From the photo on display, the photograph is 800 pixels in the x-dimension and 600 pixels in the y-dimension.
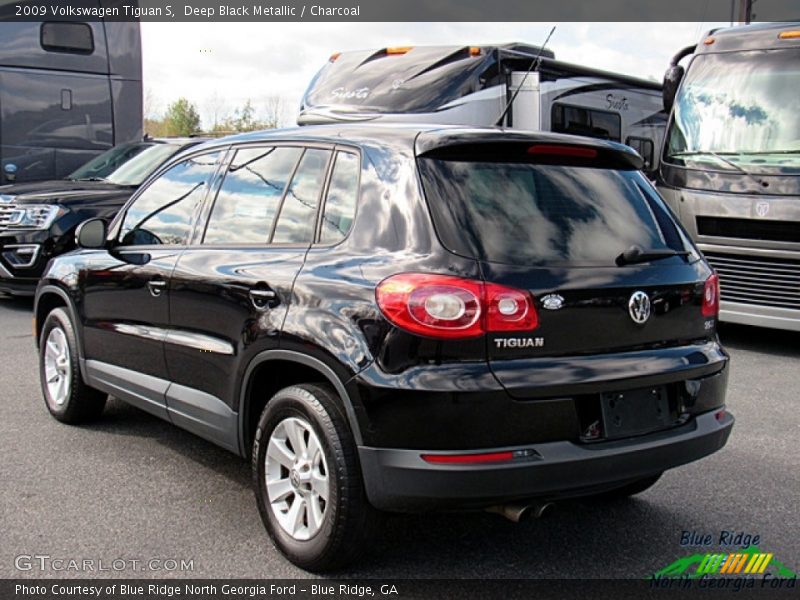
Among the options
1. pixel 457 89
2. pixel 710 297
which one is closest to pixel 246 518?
pixel 710 297

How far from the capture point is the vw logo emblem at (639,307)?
3559mm

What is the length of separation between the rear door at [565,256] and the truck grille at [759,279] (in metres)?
4.61

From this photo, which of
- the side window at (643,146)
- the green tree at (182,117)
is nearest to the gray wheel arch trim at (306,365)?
the side window at (643,146)

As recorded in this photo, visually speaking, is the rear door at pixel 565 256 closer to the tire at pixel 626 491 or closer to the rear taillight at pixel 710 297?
the rear taillight at pixel 710 297

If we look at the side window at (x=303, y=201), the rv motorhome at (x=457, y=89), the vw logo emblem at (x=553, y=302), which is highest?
the rv motorhome at (x=457, y=89)

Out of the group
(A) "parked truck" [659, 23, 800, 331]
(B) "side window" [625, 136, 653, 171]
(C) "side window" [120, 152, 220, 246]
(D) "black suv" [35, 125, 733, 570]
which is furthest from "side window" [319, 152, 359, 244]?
(B) "side window" [625, 136, 653, 171]

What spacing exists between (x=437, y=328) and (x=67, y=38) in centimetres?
1174

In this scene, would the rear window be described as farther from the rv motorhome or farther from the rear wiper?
the rv motorhome

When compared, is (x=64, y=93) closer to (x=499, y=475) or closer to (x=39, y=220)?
(x=39, y=220)

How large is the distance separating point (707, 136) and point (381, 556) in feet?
21.3

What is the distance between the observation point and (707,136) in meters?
8.89

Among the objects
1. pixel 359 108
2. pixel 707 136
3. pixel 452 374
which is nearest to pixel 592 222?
pixel 452 374

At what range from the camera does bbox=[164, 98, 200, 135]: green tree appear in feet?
188

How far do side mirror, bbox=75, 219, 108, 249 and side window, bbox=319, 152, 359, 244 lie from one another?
1.96 meters
